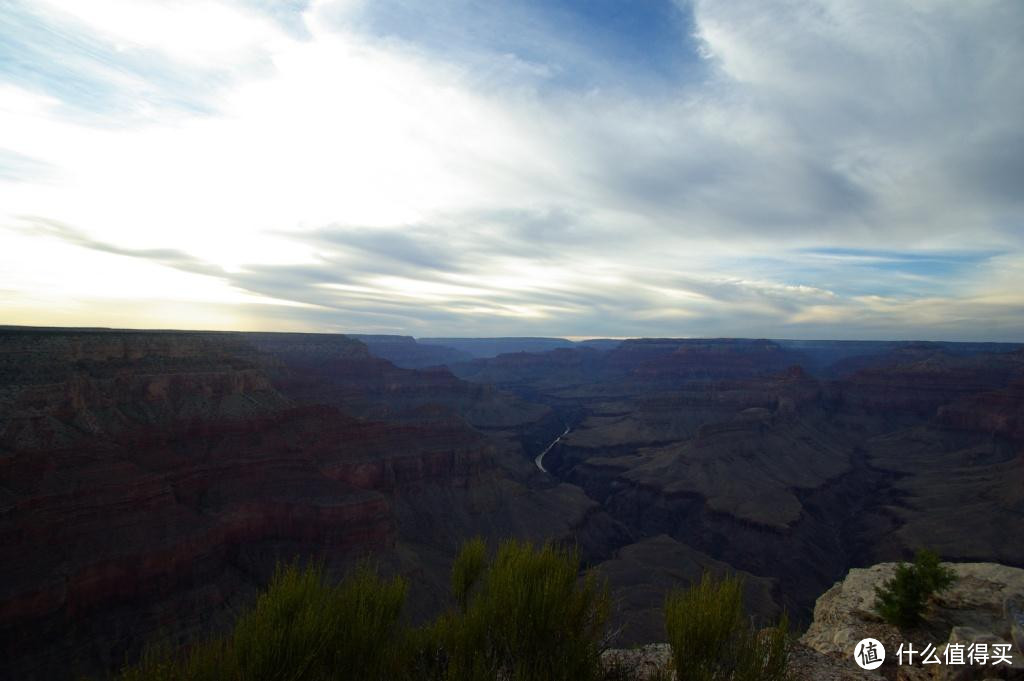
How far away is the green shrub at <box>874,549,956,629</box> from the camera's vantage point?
1747cm

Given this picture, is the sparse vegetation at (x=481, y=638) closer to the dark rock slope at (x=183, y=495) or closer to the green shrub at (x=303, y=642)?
the green shrub at (x=303, y=642)

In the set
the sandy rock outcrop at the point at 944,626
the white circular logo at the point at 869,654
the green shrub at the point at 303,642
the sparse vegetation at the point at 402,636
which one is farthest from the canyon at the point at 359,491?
the green shrub at the point at 303,642

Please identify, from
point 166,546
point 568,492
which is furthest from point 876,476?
point 166,546

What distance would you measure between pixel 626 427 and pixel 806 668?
5196 inches

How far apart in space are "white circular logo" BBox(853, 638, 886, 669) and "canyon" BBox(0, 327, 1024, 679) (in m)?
6.32

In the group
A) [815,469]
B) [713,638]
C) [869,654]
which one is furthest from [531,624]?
[815,469]

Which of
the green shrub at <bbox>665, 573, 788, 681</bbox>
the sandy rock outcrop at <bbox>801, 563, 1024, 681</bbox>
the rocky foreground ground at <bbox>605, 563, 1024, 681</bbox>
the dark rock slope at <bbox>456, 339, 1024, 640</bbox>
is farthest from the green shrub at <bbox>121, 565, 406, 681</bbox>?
the dark rock slope at <bbox>456, 339, 1024, 640</bbox>

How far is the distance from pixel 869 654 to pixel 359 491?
47104 millimetres

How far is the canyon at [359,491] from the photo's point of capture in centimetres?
3572

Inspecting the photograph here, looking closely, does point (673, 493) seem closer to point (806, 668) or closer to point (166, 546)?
point (166, 546)

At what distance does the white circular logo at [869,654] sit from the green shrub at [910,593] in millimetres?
1897

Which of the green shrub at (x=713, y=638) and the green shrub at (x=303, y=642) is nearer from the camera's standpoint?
the green shrub at (x=303, y=642)

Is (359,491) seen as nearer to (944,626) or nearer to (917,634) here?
(917,634)

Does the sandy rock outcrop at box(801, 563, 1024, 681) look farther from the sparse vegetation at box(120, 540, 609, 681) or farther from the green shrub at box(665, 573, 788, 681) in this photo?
the sparse vegetation at box(120, 540, 609, 681)
